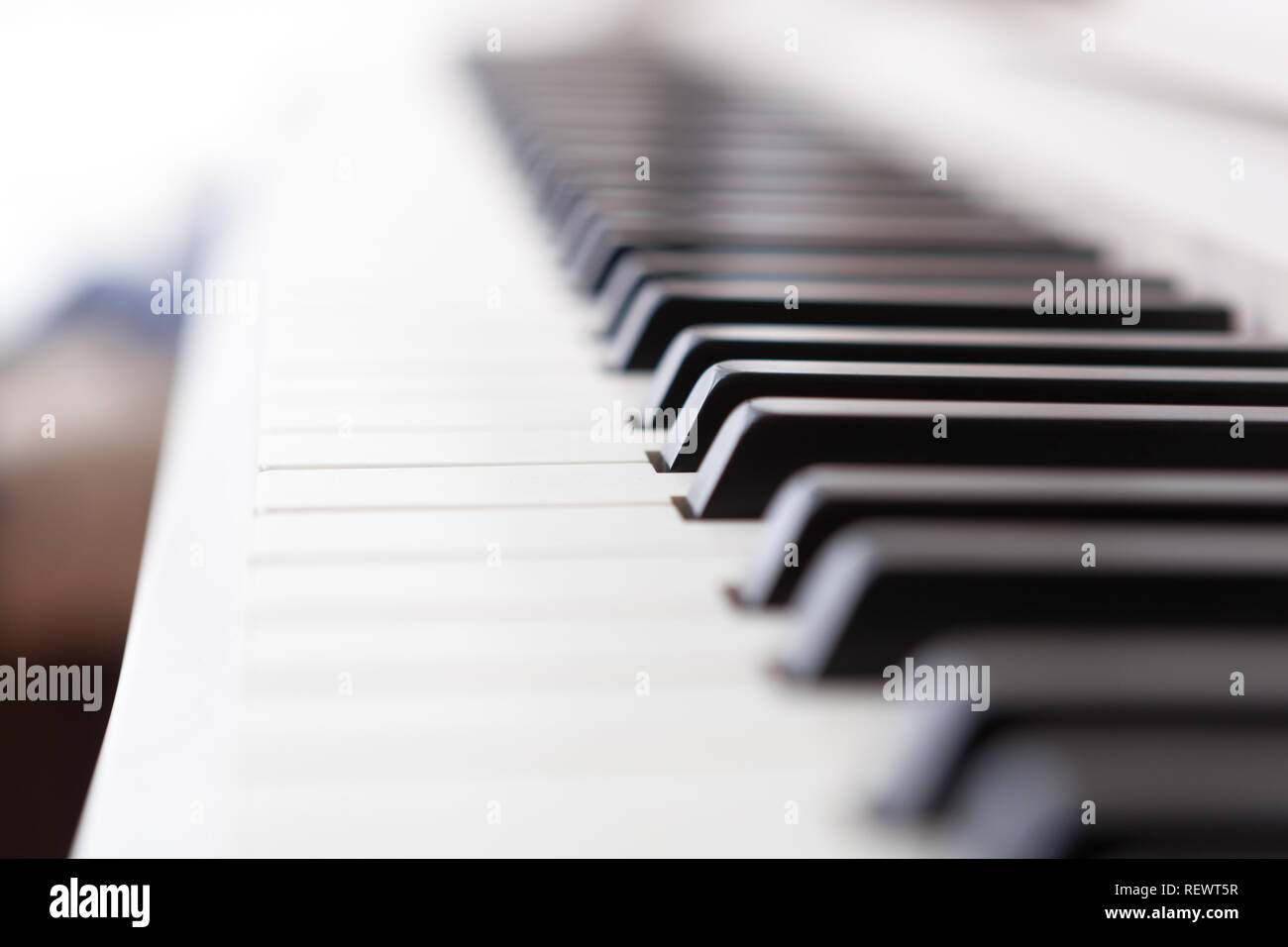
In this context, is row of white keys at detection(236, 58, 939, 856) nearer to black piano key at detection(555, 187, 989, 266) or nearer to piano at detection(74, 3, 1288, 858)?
piano at detection(74, 3, 1288, 858)

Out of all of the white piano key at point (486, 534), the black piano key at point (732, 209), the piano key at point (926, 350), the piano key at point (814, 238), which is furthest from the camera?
the black piano key at point (732, 209)

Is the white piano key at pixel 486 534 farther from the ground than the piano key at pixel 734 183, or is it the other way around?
the piano key at pixel 734 183

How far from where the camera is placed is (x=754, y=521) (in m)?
0.72

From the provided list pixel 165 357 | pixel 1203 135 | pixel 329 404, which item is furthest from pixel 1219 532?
pixel 165 357

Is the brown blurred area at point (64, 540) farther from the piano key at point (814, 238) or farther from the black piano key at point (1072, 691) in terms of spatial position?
the black piano key at point (1072, 691)

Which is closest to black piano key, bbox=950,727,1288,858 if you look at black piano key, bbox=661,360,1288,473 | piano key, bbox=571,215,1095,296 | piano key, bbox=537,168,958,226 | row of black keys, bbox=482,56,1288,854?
row of black keys, bbox=482,56,1288,854

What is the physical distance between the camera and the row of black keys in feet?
1.38

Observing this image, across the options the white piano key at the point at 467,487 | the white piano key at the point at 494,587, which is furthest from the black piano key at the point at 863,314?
the white piano key at the point at 494,587

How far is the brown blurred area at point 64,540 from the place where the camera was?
203 centimetres

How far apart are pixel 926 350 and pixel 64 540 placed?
2.11 metres

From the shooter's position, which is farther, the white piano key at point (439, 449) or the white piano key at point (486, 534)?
the white piano key at point (439, 449)

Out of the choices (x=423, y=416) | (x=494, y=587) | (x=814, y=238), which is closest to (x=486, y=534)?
(x=494, y=587)

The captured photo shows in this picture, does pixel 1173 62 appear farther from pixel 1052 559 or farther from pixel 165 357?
pixel 165 357

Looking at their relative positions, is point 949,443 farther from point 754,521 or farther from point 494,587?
point 494,587
